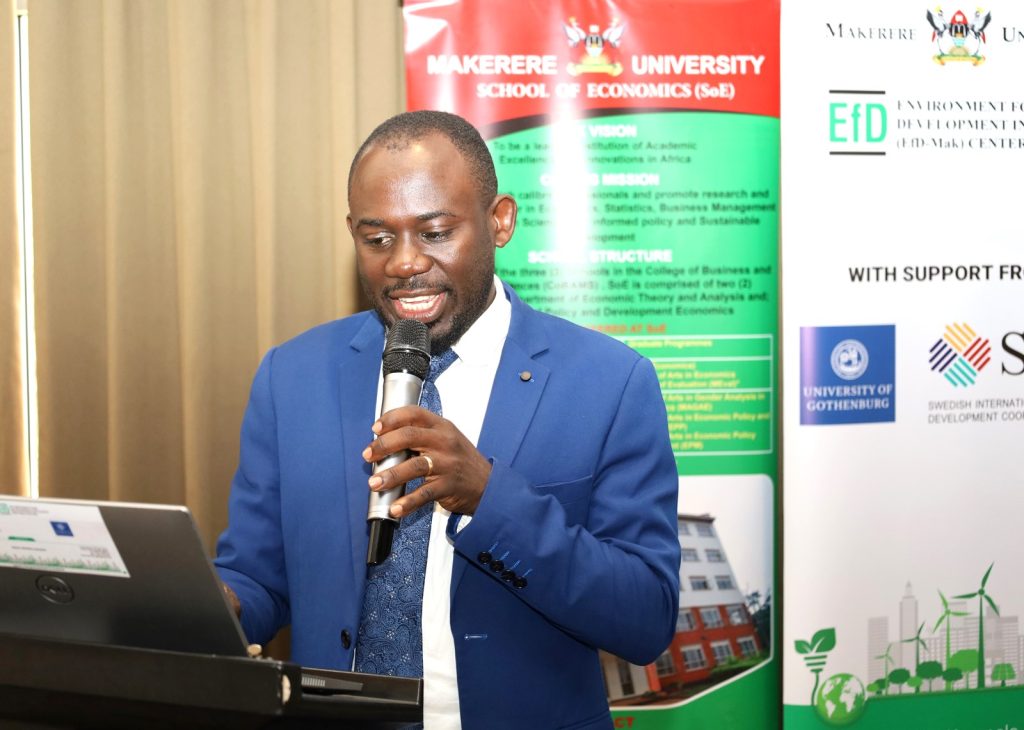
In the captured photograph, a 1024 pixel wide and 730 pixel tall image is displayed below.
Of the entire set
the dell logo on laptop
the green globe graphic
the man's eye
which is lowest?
the green globe graphic

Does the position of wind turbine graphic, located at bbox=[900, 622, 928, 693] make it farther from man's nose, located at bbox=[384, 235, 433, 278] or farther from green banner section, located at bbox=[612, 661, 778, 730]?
man's nose, located at bbox=[384, 235, 433, 278]

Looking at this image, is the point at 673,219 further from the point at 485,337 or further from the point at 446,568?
the point at 446,568

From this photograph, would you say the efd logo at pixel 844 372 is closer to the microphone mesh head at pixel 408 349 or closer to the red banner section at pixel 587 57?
the red banner section at pixel 587 57

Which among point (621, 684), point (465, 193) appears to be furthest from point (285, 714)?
point (621, 684)

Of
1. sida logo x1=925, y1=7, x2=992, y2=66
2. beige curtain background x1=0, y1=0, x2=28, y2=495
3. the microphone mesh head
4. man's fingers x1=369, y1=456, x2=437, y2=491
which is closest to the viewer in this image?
man's fingers x1=369, y1=456, x2=437, y2=491

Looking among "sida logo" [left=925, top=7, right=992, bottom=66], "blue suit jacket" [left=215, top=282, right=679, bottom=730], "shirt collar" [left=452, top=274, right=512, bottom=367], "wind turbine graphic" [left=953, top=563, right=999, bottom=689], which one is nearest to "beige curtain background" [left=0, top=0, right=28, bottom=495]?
"blue suit jacket" [left=215, top=282, right=679, bottom=730]

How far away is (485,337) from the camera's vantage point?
1.86 meters

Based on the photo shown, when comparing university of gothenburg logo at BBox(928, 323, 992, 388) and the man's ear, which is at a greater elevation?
the man's ear

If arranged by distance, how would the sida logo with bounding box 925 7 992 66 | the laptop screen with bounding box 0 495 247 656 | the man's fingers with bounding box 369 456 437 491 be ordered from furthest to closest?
the sida logo with bounding box 925 7 992 66 < the man's fingers with bounding box 369 456 437 491 < the laptop screen with bounding box 0 495 247 656

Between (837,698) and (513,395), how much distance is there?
7.10 feet

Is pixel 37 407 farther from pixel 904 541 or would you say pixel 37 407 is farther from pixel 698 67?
pixel 904 541

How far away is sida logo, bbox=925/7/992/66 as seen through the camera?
3.25 meters

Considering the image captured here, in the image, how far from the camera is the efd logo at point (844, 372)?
3.31 meters

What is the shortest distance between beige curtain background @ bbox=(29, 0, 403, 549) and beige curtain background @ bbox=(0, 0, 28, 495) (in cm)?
10
